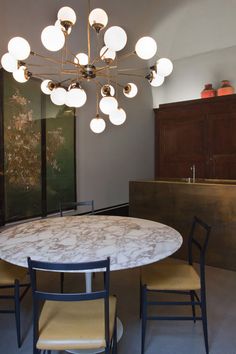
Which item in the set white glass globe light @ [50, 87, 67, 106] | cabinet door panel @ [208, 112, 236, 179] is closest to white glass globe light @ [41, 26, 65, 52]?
white glass globe light @ [50, 87, 67, 106]

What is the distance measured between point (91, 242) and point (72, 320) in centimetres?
51

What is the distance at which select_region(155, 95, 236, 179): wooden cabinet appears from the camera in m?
5.13

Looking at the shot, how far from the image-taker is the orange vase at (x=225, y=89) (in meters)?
5.13

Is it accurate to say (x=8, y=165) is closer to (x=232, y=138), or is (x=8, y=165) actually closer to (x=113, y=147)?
(x=113, y=147)

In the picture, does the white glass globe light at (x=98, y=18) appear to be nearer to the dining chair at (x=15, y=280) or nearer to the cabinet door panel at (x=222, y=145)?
the dining chair at (x=15, y=280)

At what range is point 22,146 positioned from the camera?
3.30 metres

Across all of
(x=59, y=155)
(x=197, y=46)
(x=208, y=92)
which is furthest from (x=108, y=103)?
(x=197, y=46)

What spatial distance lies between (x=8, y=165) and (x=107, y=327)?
225cm

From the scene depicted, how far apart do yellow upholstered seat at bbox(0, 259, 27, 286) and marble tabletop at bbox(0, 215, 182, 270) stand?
11.1 inches

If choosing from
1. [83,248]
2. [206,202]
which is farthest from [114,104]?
[206,202]

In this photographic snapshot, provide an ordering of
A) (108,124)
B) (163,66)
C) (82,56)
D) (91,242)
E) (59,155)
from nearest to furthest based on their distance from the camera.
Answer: (91,242)
(163,66)
(82,56)
(59,155)
(108,124)

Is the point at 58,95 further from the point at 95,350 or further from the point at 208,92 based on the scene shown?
the point at 208,92

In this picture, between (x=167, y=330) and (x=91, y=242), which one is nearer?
(x=91, y=242)

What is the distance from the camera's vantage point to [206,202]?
341 centimetres
